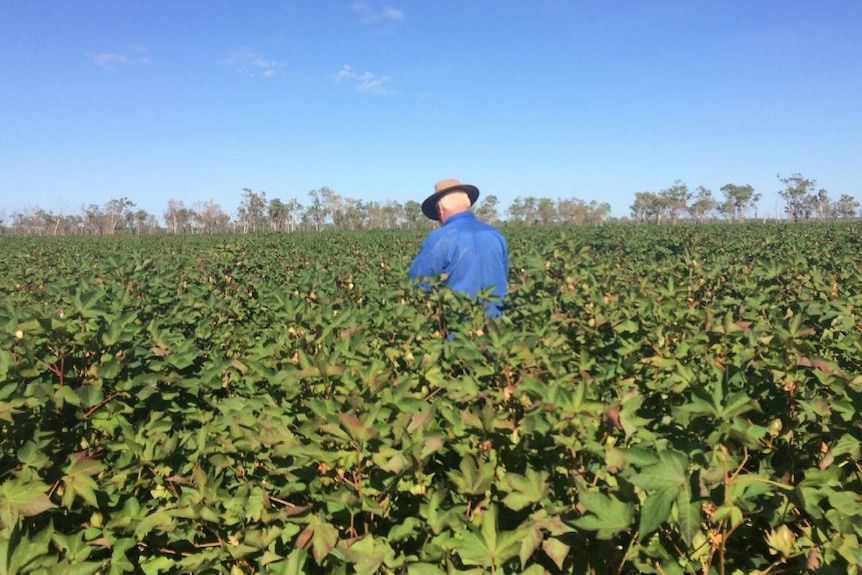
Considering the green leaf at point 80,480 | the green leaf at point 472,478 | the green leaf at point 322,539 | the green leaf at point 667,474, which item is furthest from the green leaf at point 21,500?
the green leaf at point 667,474

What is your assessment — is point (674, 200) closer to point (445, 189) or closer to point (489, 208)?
point (489, 208)

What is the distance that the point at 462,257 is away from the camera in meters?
4.80

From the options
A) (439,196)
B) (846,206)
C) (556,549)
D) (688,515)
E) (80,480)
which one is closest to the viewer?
(688,515)

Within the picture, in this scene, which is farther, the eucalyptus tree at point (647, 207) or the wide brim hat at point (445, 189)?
the eucalyptus tree at point (647, 207)

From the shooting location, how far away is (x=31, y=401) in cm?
162

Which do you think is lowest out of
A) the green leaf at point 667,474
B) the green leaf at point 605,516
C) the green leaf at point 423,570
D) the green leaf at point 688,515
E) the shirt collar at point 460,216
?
→ the green leaf at point 423,570

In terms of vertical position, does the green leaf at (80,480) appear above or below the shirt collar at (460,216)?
below

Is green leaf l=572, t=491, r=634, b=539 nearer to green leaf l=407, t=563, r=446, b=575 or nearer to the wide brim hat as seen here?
green leaf l=407, t=563, r=446, b=575

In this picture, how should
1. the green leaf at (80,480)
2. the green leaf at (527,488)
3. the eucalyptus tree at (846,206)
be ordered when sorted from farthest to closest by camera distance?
the eucalyptus tree at (846,206)
the green leaf at (80,480)
the green leaf at (527,488)

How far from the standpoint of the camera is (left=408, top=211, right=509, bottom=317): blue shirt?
4.81 metres

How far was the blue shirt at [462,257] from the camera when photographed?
15.8ft

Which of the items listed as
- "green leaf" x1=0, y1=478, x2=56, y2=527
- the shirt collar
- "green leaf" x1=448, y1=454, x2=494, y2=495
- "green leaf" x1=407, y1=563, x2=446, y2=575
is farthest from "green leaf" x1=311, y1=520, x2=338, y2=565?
the shirt collar

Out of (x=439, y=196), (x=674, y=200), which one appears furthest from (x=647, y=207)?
(x=439, y=196)

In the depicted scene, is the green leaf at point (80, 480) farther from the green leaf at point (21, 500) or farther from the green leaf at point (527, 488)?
the green leaf at point (527, 488)
